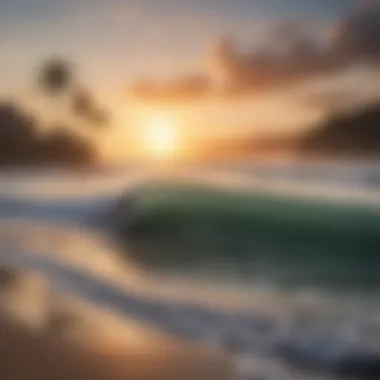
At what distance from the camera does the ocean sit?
96cm

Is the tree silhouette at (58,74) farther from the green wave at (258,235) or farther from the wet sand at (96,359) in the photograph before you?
the wet sand at (96,359)

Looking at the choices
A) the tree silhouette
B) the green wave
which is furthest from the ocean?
the tree silhouette

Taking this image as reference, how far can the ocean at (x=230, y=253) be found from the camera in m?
0.96

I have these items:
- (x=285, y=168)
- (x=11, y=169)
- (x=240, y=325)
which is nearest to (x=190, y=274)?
(x=240, y=325)

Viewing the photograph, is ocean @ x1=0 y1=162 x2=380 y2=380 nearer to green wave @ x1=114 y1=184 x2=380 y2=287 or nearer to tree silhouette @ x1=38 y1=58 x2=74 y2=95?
green wave @ x1=114 y1=184 x2=380 y2=287

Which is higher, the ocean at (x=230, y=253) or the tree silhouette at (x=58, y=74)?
the tree silhouette at (x=58, y=74)

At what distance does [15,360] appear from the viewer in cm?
102

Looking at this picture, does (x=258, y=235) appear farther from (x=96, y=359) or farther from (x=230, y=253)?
(x=96, y=359)

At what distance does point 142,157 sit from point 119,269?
0.17 m

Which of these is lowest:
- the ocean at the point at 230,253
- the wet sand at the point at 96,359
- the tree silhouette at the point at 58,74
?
the wet sand at the point at 96,359

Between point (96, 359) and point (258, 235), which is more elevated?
point (258, 235)

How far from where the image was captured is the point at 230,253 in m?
0.99

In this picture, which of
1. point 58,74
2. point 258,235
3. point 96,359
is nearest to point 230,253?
point 258,235

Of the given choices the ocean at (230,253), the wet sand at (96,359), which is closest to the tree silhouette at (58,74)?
the ocean at (230,253)
